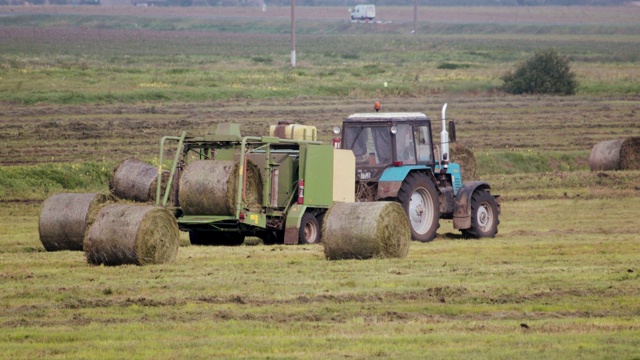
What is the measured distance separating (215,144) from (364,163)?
2.78 m

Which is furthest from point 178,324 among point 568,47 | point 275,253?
point 568,47

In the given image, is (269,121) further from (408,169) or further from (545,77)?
(408,169)

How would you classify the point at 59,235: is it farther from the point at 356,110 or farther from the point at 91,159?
the point at 356,110

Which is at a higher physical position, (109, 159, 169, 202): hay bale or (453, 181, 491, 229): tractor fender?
(109, 159, 169, 202): hay bale

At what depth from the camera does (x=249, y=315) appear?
1315 cm

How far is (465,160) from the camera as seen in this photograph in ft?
100

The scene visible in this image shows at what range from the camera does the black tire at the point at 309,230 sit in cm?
2069

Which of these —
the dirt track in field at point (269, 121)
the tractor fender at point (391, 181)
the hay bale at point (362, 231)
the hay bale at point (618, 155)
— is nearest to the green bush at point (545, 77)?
the dirt track in field at point (269, 121)

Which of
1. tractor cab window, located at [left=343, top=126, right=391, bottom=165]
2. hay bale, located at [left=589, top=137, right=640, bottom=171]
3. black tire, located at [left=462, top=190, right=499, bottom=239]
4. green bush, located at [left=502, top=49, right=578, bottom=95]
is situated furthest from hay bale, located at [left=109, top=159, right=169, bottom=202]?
green bush, located at [left=502, top=49, right=578, bottom=95]

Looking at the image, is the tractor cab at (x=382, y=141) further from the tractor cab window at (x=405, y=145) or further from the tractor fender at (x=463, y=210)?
the tractor fender at (x=463, y=210)

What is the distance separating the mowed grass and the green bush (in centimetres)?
3645

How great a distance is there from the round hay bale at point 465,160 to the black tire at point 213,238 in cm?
982

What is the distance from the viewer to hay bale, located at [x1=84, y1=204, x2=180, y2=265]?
1652cm

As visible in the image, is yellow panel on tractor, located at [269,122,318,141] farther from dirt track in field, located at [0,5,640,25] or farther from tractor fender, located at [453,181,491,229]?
dirt track in field, located at [0,5,640,25]
